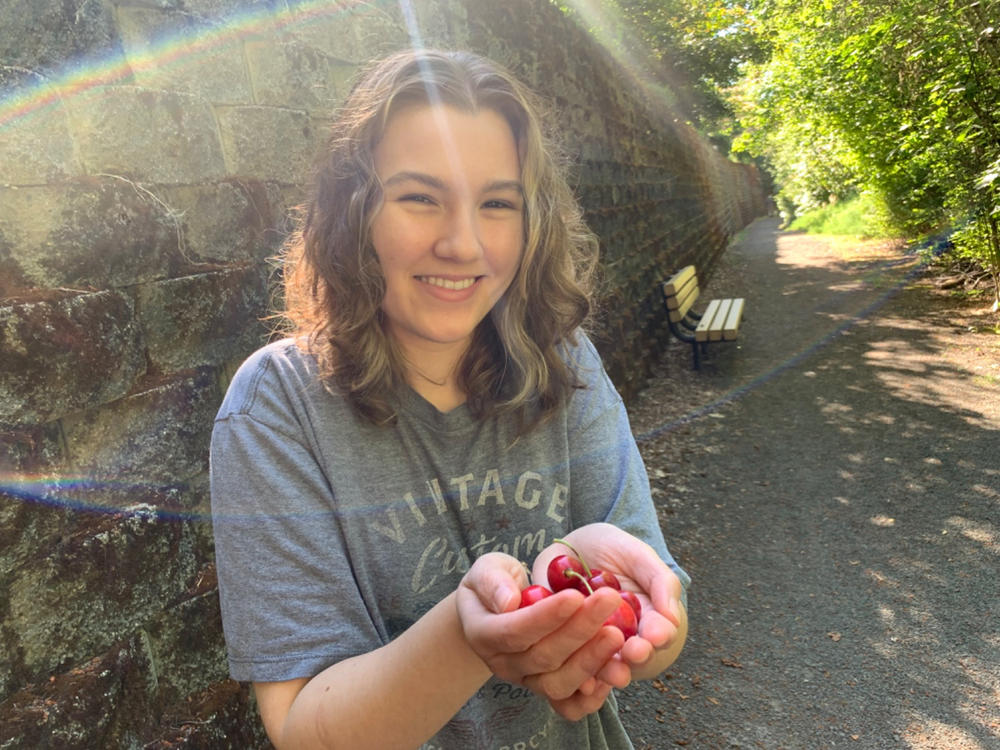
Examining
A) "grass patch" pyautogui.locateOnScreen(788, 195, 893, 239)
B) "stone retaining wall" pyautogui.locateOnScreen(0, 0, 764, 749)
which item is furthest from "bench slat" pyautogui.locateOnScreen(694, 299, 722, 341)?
"grass patch" pyautogui.locateOnScreen(788, 195, 893, 239)

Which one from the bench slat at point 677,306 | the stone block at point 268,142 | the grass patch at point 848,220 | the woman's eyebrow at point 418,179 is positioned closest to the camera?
the woman's eyebrow at point 418,179

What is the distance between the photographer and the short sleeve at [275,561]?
113cm

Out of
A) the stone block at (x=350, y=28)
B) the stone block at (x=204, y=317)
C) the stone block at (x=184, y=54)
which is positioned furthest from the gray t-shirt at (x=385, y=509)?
the stone block at (x=350, y=28)

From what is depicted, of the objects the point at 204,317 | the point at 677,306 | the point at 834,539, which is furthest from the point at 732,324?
the point at 204,317

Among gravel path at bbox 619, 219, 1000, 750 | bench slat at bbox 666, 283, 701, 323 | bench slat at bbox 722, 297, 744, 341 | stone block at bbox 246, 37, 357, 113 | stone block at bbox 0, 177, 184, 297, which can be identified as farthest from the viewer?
bench slat at bbox 666, 283, 701, 323

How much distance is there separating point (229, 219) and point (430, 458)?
1085mm

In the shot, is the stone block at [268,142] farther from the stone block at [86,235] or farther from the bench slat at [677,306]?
the bench slat at [677,306]

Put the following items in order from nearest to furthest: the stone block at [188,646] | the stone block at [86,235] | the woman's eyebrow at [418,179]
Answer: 1. the woman's eyebrow at [418,179]
2. the stone block at [86,235]
3. the stone block at [188,646]

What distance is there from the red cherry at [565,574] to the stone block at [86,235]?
1224 millimetres

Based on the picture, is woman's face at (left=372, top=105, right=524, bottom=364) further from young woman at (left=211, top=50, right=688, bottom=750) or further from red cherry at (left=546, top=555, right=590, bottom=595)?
red cherry at (left=546, top=555, right=590, bottom=595)

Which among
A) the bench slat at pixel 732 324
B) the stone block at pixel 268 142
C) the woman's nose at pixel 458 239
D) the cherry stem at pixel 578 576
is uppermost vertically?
the stone block at pixel 268 142

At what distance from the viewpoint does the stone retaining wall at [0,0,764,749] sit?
1.45 metres

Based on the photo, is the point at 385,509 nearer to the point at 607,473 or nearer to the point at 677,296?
the point at 607,473

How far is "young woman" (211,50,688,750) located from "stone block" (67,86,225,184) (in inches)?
18.7
